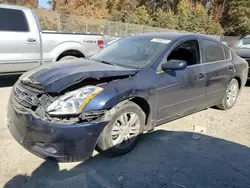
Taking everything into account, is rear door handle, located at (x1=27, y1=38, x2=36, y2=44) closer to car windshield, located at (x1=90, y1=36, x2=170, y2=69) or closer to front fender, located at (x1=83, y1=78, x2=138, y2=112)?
car windshield, located at (x1=90, y1=36, x2=170, y2=69)

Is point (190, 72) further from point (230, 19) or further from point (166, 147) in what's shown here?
point (230, 19)

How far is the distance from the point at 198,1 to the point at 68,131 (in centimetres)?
5543

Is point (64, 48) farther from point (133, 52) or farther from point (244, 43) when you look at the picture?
point (244, 43)

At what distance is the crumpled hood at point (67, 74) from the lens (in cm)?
321

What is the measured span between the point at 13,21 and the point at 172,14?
38613mm

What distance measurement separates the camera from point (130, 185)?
10.1 ft

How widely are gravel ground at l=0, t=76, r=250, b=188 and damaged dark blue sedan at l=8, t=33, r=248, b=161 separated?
9.6 inches

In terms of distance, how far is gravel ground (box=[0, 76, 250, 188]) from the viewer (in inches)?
123

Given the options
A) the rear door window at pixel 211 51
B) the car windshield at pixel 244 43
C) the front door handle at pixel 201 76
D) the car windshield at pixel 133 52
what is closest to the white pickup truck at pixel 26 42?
the car windshield at pixel 133 52

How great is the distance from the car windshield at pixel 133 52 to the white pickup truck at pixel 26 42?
2466 millimetres

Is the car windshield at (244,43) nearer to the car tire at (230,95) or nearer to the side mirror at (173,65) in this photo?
the car tire at (230,95)

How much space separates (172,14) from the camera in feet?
139

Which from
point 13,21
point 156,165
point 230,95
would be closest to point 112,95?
point 156,165

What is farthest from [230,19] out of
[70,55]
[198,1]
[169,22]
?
[70,55]
